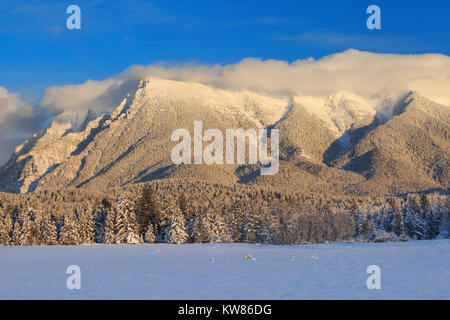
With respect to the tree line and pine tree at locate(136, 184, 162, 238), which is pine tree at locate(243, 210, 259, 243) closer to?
the tree line

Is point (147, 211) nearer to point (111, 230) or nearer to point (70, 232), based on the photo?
point (111, 230)

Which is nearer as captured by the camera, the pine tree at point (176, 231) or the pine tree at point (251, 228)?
the pine tree at point (176, 231)

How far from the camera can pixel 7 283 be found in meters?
22.9

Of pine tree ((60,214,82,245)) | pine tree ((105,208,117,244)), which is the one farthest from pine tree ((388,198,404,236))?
pine tree ((60,214,82,245))

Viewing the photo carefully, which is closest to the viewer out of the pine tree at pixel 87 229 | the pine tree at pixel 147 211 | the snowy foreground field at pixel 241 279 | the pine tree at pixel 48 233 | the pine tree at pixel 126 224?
the snowy foreground field at pixel 241 279

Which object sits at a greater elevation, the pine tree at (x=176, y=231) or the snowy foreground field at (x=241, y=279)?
the pine tree at (x=176, y=231)

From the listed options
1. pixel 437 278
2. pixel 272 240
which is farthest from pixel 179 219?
pixel 437 278

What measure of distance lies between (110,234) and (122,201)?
24.2 ft

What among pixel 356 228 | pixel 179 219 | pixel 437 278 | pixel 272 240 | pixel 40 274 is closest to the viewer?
pixel 437 278

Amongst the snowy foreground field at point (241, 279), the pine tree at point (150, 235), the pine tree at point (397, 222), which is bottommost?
the snowy foreground field at point (241, 279)

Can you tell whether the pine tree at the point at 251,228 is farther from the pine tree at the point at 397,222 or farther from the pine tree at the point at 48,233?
the pine tree at the point at 48,233

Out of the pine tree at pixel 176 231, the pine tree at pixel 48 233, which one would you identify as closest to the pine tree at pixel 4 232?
the pine tree at pixel 48 233
